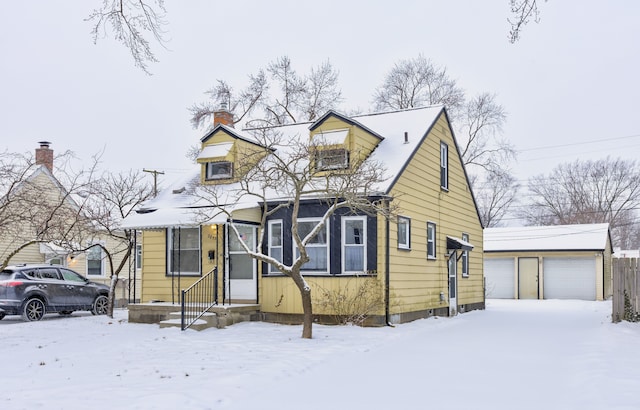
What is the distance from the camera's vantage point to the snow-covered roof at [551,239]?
32.3 metres

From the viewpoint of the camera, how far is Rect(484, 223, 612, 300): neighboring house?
32.1 m

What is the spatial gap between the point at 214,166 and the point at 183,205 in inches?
66.2

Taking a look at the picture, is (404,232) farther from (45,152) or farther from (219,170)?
(45,152)

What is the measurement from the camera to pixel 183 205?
18.9m

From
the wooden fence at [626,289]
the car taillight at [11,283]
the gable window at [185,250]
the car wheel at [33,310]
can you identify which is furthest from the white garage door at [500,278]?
the car taillight at [11,283]

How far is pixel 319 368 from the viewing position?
33.9 feet

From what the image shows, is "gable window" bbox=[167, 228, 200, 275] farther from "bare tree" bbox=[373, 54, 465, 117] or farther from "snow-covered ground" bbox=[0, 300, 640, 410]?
"bare tree" bbox=[373, 54, 465, 117]

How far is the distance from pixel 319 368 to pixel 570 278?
25351 mm

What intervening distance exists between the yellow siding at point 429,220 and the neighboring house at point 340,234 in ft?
0.10

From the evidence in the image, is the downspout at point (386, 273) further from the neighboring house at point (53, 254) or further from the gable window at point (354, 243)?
the neighboring house at point (53, 254)

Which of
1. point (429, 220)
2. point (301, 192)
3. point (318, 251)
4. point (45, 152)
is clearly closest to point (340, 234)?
point (318, 251)


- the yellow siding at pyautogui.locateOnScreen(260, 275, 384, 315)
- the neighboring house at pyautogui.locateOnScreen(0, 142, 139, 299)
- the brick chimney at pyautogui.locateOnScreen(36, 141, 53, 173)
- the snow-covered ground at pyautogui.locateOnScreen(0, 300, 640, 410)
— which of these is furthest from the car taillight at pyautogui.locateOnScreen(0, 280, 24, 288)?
the brick chimney at pyautogui.locateOnScreen(36, 141, 53, 173)

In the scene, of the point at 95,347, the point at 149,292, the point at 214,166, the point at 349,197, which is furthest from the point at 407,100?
the point at 95,347

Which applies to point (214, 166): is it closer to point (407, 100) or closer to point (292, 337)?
point (292, 337)
